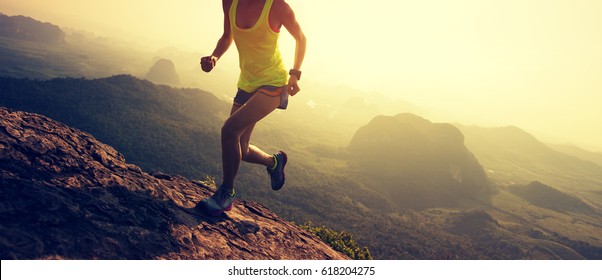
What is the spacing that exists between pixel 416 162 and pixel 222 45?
122m

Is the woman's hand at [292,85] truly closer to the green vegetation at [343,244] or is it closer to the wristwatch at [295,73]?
the wristwatch at [295,73]

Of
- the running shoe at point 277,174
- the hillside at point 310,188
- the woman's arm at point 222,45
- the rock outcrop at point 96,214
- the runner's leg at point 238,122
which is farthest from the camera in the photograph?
the hillside at point 310,188

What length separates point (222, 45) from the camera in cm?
451

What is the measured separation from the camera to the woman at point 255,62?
12.7ft

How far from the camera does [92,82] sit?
98625mm

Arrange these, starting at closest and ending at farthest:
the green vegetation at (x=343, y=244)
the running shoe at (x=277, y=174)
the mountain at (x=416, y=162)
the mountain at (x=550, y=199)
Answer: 1. the running shoe at (x=277, y=174)
2. the green vegetation at (x=343, y=244)
3. the mountain at (x=416, y=162)
4. the mountain at (x=550, y=199)

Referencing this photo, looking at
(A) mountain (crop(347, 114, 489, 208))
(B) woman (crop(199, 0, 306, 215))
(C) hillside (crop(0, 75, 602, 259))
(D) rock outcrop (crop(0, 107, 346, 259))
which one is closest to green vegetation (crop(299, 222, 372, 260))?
(D) rock outcrop (crop(0, 107, 346, 259))

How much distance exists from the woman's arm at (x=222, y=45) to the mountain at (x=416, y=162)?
93.9 metres

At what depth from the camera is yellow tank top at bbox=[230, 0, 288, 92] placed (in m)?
3.87

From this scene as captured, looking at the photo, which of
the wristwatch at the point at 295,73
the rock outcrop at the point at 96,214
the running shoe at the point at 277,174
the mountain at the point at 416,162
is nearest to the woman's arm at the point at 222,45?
the wristwatch at the point at 295,73

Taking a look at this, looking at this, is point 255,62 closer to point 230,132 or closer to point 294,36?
point 294,36

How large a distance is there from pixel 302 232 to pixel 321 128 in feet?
598

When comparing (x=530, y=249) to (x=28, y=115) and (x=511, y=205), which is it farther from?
(x=28, y=115)
